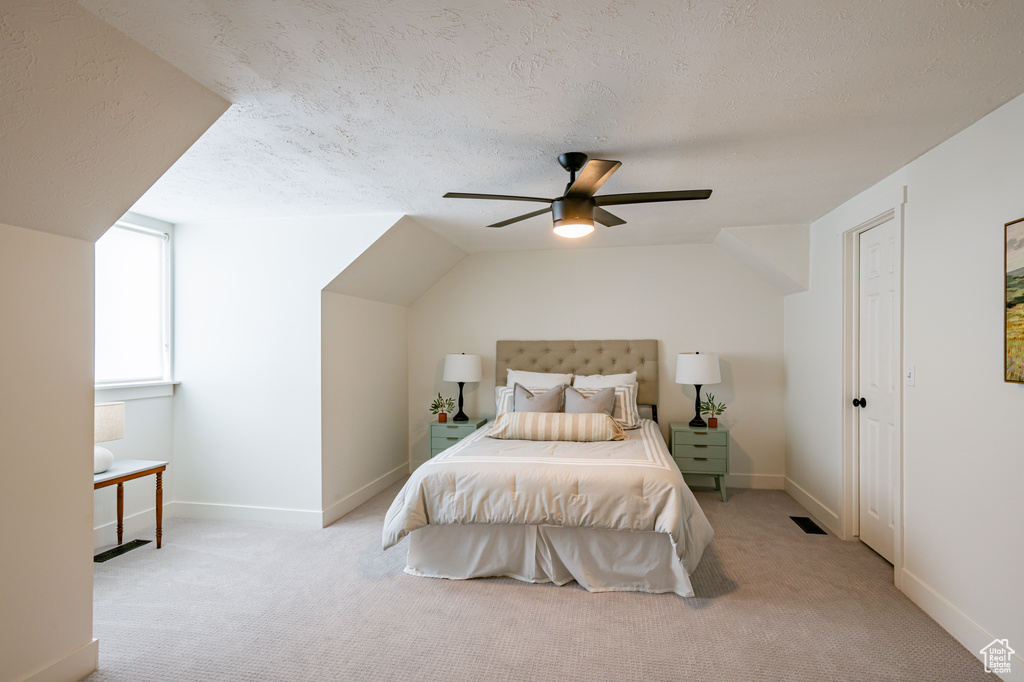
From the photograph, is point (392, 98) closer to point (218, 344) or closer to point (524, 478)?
point (524, 478)

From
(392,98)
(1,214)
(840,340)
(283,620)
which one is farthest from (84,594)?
(840,340)

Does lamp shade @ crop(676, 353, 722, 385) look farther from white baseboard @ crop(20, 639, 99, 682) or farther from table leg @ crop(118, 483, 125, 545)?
table leg @ crop(118, 483, 125, 545)

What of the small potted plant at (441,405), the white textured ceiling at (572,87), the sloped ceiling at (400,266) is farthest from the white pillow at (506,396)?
the white textured ceiling at (572,87)

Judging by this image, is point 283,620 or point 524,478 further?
point 524,478

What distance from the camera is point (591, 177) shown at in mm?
2291

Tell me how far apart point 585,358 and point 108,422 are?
3648 millimetres

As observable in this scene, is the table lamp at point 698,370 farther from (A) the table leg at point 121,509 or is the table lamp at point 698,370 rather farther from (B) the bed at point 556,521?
(A) the table leg at point 121,509

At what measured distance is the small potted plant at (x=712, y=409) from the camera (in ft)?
14.4

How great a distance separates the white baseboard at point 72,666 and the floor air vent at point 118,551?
1253 millimetres

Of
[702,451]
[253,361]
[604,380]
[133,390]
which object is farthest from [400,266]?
[702,451]

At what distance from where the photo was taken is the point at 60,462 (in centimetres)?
202

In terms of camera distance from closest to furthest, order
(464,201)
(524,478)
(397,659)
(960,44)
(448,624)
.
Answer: (960,44) → (397,659) → (448,624) → (524,478) → (464,201)

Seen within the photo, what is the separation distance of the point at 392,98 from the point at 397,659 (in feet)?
7.49

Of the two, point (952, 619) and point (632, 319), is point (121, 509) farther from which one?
point (952, 619)
